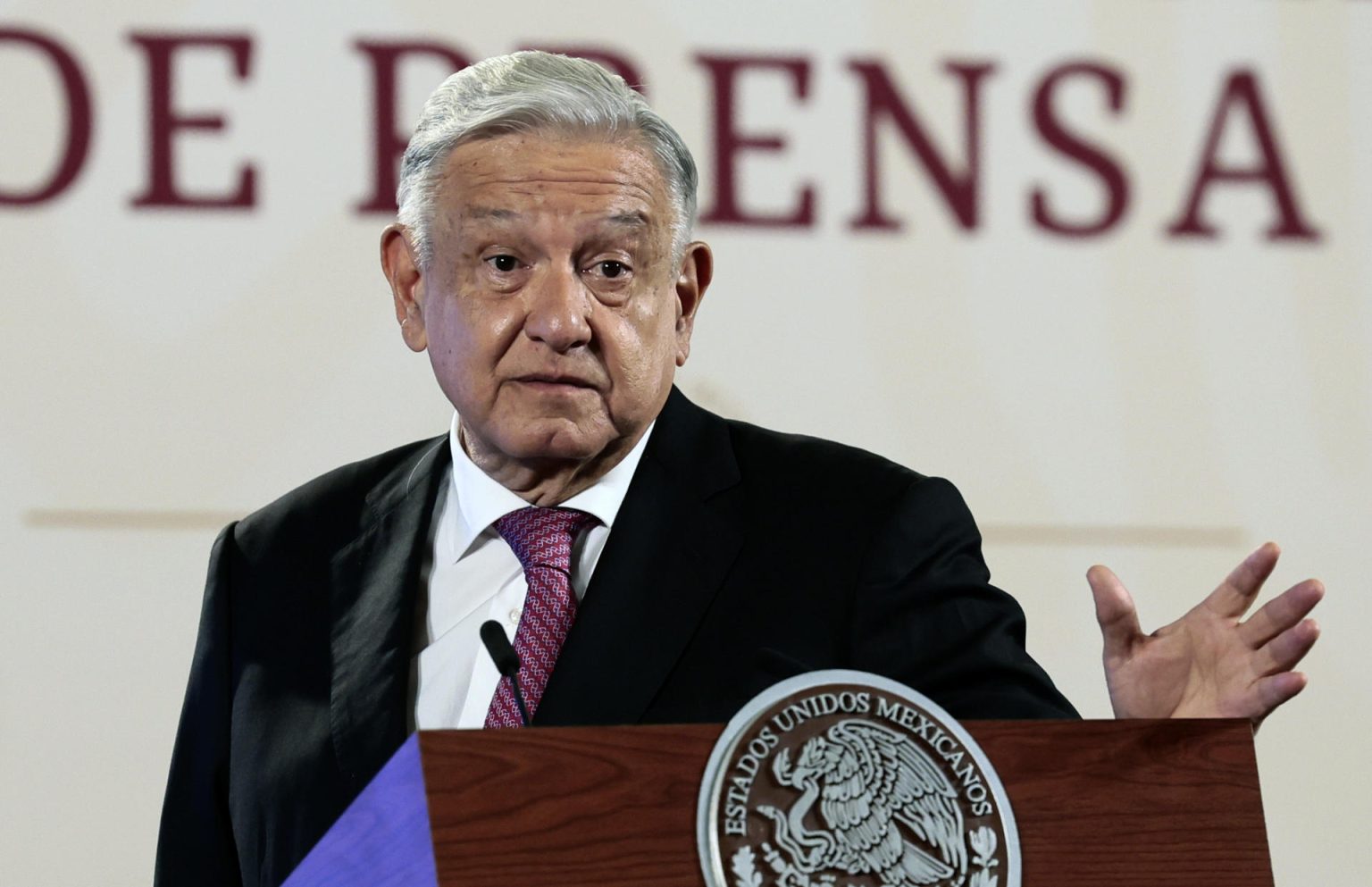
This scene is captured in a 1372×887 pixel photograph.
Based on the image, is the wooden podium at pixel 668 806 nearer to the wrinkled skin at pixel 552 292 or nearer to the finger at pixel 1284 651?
the finger at pixel 1284 651

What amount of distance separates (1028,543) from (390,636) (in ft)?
4.67

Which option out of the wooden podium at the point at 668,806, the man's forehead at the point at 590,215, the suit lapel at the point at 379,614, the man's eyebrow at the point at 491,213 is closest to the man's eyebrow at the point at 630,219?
the man's forehead at the point at 590,215

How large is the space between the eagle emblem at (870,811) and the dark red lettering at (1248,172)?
2.09 meters

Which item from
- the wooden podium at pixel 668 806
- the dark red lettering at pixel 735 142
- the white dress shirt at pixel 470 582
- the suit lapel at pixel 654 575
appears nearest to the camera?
the wooden podium at pixel 668 806

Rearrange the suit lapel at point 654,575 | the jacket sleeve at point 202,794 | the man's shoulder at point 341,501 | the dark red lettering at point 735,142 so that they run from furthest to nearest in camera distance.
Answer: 1. the dark red lettering at point 735,142
2. the man's shoulder at point 341,501
3. the jacket sleeve at point 202,794
4. the suit lapel at point 654,575

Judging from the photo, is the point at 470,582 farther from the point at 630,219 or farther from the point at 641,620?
the point at 630,219

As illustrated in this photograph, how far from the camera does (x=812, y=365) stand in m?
3.15

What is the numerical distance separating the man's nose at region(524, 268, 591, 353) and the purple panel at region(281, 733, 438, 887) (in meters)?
0.70

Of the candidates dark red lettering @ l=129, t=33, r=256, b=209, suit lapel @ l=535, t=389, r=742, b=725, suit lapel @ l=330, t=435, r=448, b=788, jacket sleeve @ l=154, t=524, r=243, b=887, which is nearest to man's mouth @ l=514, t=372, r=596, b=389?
suit lapel @ l=535, t=389, r=742, b=725

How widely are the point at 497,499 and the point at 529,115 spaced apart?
430 mm

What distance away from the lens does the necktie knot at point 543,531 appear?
206 cm

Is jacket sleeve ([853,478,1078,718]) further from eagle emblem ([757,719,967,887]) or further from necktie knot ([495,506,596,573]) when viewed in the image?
eagle emblem ([757,719,967,887])

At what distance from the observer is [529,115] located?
2.07 meters

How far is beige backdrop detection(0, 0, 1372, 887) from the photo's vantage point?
3.03 metres
